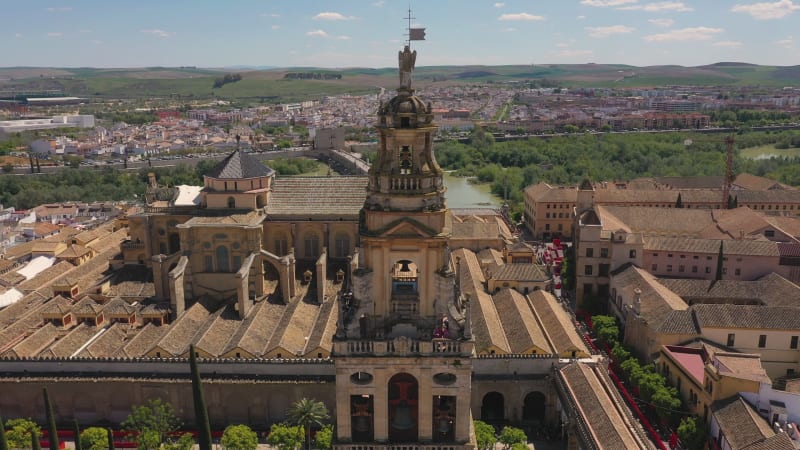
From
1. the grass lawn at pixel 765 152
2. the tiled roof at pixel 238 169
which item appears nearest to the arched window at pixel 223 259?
the tiled roof at pixel 238 169

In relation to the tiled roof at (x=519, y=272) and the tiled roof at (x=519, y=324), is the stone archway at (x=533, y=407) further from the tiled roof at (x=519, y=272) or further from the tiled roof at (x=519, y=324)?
the tiled roof at (x=519, y=272)

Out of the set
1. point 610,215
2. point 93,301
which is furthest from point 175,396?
point 610,215

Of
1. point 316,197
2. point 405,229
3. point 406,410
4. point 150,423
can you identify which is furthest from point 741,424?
point 316,197

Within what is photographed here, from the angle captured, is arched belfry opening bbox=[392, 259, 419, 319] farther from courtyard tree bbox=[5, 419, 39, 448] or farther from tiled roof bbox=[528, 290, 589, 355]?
courtyard tree bbox=[5, 419, 39, 448]

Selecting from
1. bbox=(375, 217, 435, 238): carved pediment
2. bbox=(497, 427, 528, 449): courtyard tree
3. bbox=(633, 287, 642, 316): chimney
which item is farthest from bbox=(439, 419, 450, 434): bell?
bbox=(633, 287, 642, 316): chimney

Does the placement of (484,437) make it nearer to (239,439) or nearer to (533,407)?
(533,407)

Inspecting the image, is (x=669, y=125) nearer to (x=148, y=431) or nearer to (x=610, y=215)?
(x=610, y=215)

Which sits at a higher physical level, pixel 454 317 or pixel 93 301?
pixel 454 317
